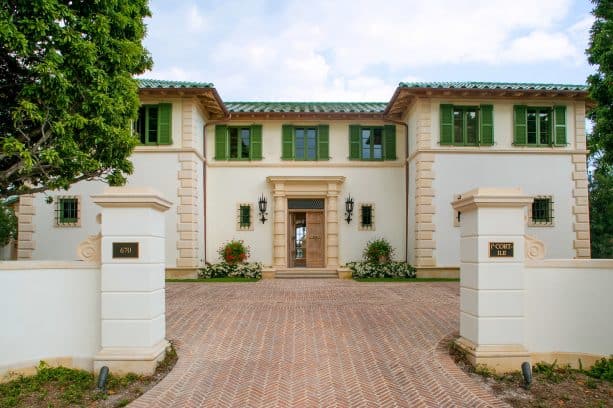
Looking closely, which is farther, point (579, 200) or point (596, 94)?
point (579, 200)

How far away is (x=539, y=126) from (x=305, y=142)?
28.1 feet

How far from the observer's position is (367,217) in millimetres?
17266

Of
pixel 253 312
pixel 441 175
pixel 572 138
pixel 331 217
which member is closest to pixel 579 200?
pixel 572 138

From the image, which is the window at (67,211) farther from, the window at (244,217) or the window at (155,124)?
the window at (244,217)

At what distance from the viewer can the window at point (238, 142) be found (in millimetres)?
17312

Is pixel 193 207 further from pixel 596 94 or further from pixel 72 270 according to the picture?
pixel 596 94

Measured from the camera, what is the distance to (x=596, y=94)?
11398mm

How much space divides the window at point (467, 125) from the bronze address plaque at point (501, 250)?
1037 cm

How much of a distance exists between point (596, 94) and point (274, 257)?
37.4 ft

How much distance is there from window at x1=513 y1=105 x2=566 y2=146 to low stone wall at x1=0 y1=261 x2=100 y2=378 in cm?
1470

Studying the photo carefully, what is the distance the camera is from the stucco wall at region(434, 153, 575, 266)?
15367 millimetres

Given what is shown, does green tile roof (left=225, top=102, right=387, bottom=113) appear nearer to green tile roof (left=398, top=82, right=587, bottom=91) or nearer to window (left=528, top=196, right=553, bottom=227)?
green tile roof (left=398, top=82, right=587, bottom=91)

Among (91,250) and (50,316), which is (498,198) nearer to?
(91,250)

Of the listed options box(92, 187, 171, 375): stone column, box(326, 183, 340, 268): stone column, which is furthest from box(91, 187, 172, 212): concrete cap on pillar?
box(326, 183, 340, 268): stone column
